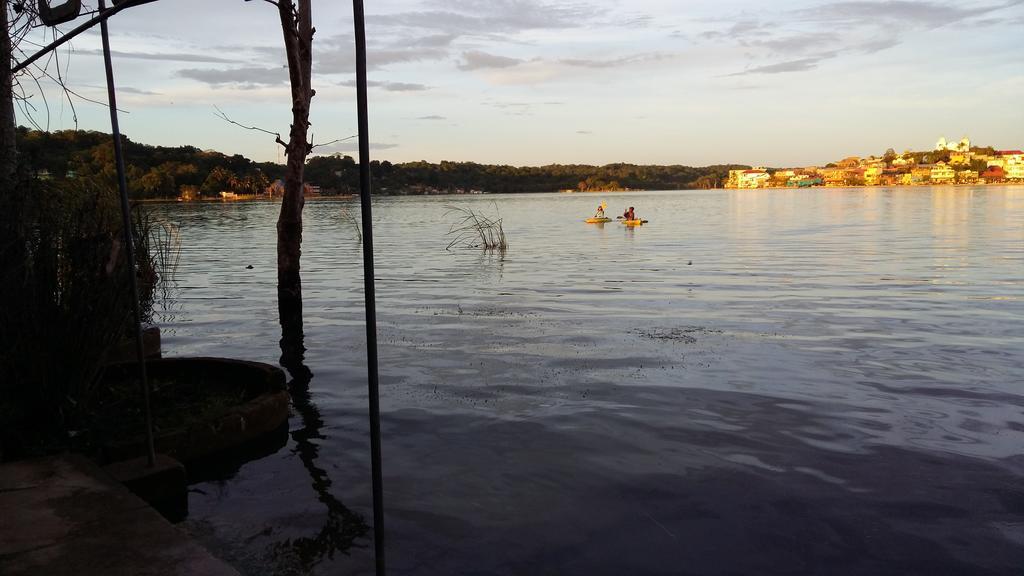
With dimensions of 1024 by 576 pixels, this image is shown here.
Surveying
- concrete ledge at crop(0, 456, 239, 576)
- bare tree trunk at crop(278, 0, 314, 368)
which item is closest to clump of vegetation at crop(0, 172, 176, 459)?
concrete ledge at crop(0, 456, 239, 576)

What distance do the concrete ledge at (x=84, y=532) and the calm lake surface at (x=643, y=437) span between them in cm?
77

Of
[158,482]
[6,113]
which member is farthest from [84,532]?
[6,113]

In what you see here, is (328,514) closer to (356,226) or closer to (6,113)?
(6,113)

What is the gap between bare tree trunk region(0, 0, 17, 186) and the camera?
6.23m

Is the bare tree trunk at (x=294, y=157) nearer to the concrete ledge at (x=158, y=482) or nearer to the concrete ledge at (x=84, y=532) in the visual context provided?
the concrete ledge at (x=158, y=482)

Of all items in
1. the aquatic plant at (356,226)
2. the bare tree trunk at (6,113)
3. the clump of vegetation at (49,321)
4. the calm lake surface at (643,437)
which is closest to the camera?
the calm lake surface at (643,437)

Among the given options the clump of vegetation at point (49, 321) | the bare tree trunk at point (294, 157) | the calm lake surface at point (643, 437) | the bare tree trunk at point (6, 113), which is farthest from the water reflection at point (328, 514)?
the bare tree trunk at point (294, 157)

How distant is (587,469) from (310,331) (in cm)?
801

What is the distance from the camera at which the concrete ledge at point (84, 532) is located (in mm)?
3521

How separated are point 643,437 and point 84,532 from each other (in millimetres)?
4709

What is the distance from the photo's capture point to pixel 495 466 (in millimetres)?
6340

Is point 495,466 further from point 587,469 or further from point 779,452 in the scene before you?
point 779,452

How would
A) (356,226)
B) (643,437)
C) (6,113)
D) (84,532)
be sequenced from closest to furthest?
(84,532) → (6,113) → (643,437) → (356,226)

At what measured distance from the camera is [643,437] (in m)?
7.05
